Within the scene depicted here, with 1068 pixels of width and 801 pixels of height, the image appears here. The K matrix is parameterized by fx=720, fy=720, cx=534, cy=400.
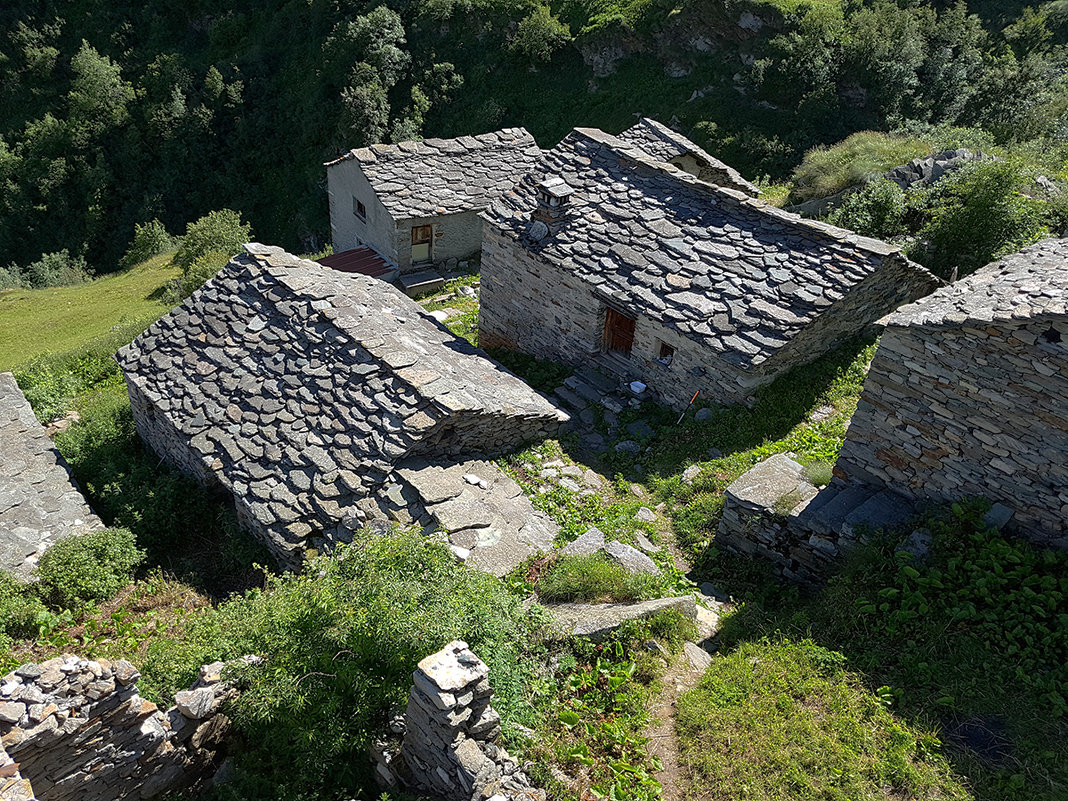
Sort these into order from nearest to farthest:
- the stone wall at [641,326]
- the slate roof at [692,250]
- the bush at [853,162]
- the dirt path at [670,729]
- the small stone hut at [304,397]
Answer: the dirt path at [670,729] → the small stone hut at [304,397] → the slate roof at [692,250] → the stone wall at [641,326] → the bush at [853,162]

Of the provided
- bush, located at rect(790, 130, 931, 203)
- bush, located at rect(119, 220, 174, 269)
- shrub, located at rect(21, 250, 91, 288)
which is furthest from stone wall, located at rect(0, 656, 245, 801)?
shrub, located at rect(21, 250, 91, 288)

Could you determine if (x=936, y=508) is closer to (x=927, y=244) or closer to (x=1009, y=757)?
(x=1009, y=757)

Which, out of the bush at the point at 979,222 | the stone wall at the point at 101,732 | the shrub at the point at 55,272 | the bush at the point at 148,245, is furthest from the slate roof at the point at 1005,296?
the shrub at the point at 55,272

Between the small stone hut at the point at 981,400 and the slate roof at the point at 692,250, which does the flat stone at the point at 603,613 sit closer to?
the small stone hut at the point at 981,400

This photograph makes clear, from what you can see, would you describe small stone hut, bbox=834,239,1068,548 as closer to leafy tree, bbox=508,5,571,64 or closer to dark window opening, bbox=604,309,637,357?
dark window opening, bbox=604,309,637,357

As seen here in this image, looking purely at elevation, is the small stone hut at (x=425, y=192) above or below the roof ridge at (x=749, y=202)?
below

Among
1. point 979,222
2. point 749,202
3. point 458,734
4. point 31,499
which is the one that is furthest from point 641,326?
point 31,499
